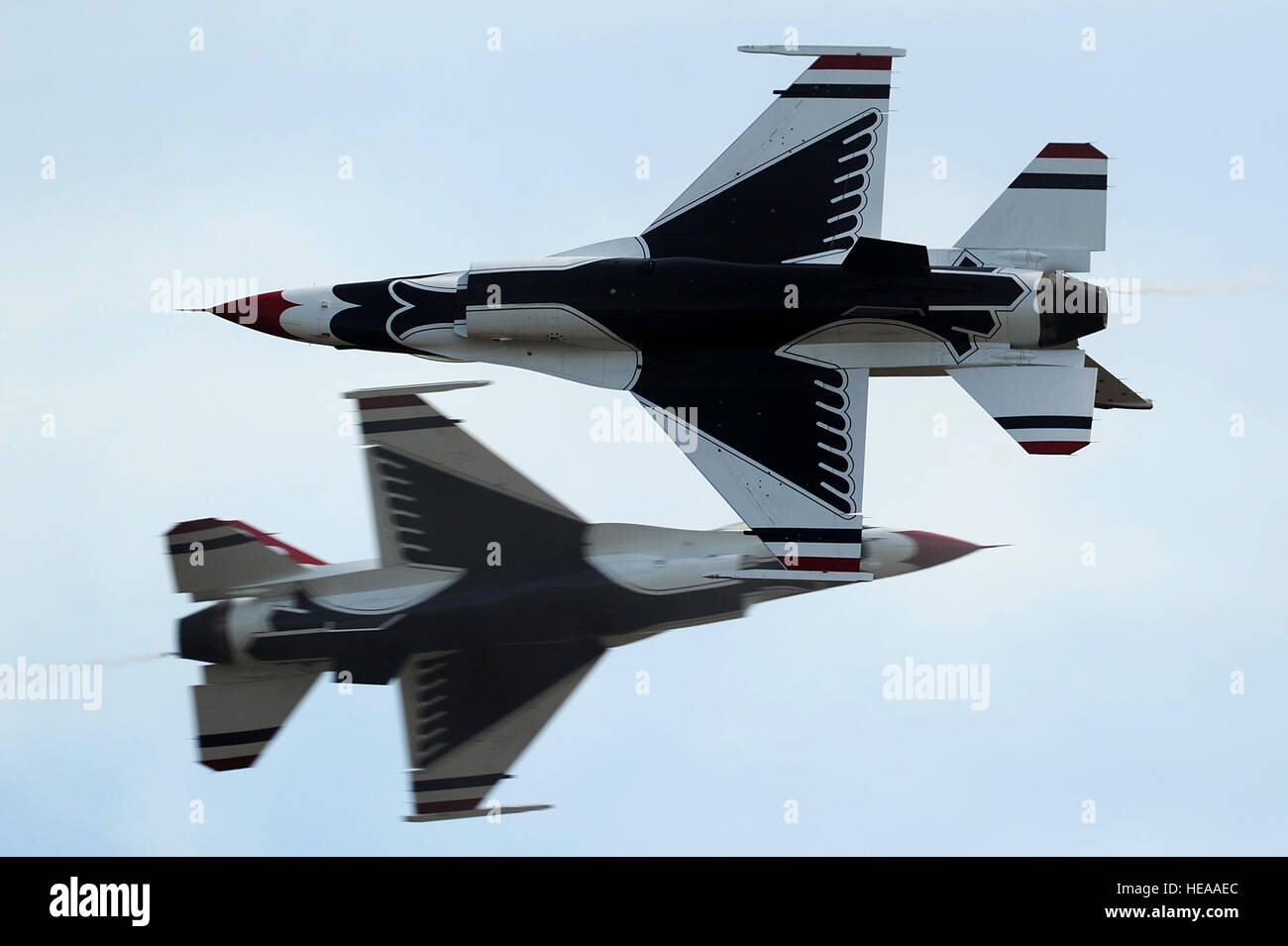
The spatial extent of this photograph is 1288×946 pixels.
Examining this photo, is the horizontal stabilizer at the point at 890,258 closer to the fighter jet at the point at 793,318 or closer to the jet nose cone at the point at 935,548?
the fighter jet at the point at 793,318

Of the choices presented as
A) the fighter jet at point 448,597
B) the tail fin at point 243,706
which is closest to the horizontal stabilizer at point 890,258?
the fighter jet at point 448,597

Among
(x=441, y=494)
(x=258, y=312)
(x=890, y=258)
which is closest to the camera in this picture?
(x=890, y=258)

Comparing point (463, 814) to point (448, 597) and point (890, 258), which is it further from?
point (890, 258)

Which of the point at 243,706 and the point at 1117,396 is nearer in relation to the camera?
the point at 1117,396

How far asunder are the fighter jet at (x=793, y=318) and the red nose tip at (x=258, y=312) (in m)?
0.02

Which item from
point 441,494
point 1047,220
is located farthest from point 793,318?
point 441,494

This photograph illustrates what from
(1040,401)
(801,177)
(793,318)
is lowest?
(1040,401)

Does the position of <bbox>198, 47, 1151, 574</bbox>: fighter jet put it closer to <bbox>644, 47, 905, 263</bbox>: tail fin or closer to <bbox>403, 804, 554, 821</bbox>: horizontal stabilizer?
<bbox>644, 47, 905, 263</bbox>: tail fin

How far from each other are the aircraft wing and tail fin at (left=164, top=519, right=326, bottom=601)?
8.02 ft

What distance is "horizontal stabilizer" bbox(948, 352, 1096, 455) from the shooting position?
21.1m

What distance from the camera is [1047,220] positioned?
71.1 feet

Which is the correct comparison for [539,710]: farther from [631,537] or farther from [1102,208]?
[1102,208]

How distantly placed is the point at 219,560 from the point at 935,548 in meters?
10.2

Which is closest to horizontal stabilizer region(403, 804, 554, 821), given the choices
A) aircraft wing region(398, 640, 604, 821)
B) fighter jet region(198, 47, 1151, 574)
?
aircraft wing region(398, 640, 604, 821)
